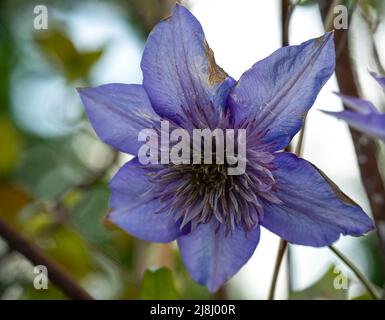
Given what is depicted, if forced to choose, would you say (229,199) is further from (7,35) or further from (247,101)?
(7,35)

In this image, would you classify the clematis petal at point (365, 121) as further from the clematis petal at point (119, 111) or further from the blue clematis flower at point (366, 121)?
the clematis petal at point (119, 111)

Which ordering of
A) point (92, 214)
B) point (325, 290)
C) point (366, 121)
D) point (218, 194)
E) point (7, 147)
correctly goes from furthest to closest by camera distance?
point (7, 147), point (92, 214), point (325, 290), point (218, 194), point (366, 121)

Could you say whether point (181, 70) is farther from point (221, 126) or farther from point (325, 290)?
point (325, 290)

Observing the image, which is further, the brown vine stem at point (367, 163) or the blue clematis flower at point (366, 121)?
the brown vine stem at point (367, 163)

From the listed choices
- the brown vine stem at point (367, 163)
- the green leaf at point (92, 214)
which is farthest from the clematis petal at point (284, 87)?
the green leaf at point (92, 214)

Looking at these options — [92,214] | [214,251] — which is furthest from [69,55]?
[214,251]
